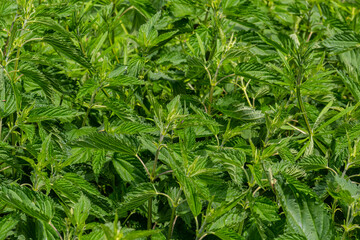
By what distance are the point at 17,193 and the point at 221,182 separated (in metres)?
0.65

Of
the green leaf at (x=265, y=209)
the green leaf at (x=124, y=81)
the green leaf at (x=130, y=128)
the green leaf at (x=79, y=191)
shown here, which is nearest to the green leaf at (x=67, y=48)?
the green leaf at (x=124, y=81)

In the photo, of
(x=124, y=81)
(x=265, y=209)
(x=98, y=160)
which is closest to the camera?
(x=265, y=209)

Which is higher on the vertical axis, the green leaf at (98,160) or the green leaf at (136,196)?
the green leaf at (98,160)

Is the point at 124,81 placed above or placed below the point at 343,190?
above

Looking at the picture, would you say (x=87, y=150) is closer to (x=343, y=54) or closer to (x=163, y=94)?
(x=163, y=94)

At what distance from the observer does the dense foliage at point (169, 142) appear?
1647mm

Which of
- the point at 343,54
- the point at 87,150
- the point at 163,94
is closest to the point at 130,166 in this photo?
the point at 87,150

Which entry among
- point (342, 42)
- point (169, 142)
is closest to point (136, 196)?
point (169, 142)

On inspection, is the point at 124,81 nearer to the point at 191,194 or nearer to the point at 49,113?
the point at 49,113

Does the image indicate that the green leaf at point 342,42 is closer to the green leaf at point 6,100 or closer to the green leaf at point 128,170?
the green leaf at point 128,170

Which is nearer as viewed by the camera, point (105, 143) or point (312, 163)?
point (105, 143)

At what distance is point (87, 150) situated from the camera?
1.91m

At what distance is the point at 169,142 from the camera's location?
2018 mm

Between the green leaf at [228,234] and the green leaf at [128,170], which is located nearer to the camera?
the green leaf at [228,234]
